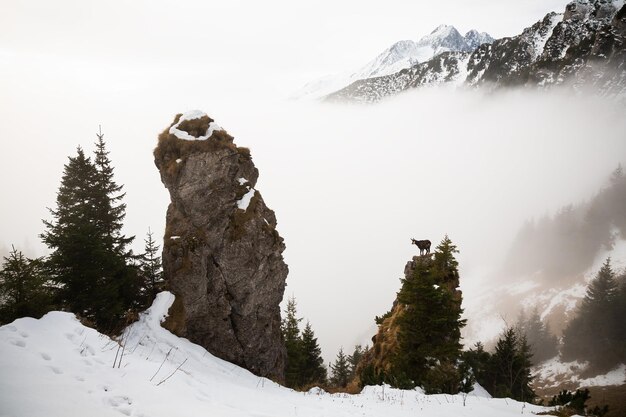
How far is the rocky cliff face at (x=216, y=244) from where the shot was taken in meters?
21.5

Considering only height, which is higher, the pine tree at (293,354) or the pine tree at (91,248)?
the pine tree at (91,248)

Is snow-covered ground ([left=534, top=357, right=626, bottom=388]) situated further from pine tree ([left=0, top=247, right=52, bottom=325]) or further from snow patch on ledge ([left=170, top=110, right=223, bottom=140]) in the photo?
pine tree ([left=0, top=247, right=52, bottom=325])

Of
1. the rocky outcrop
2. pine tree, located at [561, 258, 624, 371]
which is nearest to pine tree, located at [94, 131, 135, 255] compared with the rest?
the rocky outcrop

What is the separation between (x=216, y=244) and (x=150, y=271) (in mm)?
4964

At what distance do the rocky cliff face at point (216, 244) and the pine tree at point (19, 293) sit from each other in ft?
26.5

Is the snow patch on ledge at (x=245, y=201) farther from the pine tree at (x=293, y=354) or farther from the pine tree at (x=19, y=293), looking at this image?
the pine tree at (x=293, y=354)

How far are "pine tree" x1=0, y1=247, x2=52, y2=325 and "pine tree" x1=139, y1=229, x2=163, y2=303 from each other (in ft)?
23.7

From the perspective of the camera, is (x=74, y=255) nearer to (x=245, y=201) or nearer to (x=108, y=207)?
(x=108, y=207)

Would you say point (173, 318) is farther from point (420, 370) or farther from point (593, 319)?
point (593, 319)

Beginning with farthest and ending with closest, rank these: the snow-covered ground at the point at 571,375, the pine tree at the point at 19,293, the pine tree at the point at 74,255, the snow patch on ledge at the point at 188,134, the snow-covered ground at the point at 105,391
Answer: the snow-covered ground at the point at 571,375 < the snow patch on ledge at the point at 188,134 < the pine tree at the point at 74,255 < the pine tree at the point at 19,293 < the snow-covered ground at the point at 105,391

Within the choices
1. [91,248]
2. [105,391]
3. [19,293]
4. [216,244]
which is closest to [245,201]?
[216,244]

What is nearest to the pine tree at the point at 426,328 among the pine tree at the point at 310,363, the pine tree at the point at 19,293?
the pine tree at the point at 19,293

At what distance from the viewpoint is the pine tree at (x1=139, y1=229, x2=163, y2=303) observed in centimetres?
2106

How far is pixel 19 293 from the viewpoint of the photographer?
13.4m
